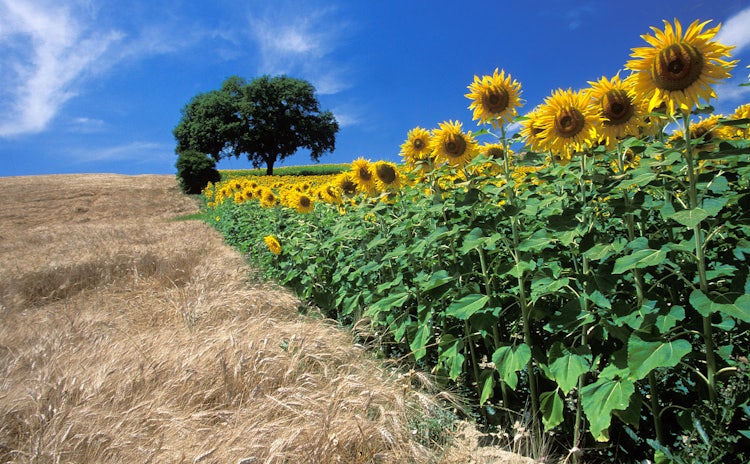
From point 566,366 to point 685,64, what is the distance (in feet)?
4.48

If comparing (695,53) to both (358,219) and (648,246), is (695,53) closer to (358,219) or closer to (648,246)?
(648,246)

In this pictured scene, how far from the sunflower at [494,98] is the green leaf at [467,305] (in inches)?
38.5

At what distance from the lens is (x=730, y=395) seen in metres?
1.86

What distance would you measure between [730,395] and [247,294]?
4.22 m

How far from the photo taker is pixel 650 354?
1868mm

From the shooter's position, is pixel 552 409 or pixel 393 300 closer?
pixel 552 409

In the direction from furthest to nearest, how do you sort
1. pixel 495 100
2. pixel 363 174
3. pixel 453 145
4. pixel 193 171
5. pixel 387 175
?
pixel 193 171 → pixel 363 174 → pixel 387 175 → pixel 453 145 → pixel 495 100

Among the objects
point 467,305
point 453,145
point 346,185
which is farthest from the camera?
point 346,185

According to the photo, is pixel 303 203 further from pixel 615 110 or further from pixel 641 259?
pixel 641 259

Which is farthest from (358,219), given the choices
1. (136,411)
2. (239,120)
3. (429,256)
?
(239,120)

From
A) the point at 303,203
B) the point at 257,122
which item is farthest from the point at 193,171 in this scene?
the point at 303,203

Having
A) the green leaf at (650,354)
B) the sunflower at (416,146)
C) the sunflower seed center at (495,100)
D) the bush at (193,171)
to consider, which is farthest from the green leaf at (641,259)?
the bush at (193,171)

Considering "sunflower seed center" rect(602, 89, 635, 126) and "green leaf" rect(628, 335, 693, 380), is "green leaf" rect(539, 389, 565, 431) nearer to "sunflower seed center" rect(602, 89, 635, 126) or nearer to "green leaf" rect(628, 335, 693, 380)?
"green leaf" rect(628, 335, 693, 380)

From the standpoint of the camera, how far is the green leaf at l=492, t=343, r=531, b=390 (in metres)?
A: 2.38
